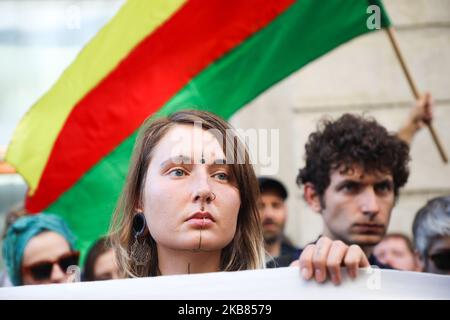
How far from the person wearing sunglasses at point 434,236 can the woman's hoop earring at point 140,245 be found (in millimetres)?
1358

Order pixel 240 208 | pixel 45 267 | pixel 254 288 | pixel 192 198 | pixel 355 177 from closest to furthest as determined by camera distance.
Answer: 1. pixel 254 288
2. pixel 192 198
3. pixel 240 208
4. pixel 355 177
5. pixel 45 267

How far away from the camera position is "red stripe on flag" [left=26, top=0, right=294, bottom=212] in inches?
165

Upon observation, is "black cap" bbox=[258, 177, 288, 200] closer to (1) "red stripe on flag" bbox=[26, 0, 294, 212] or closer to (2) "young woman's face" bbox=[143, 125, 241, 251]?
(1) "red stripe on flag" bbox=[26, 0, 294, 212]

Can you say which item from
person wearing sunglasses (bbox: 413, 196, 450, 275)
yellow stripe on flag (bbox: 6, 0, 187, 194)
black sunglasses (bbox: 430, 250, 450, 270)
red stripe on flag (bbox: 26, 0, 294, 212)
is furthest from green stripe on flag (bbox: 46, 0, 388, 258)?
black sunglasses (bbox: 430, 250, 450, 270)

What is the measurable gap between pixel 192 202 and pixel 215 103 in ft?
5.93

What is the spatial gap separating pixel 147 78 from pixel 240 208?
1832 mm

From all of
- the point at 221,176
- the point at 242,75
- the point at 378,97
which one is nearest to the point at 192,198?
the point at 221,176

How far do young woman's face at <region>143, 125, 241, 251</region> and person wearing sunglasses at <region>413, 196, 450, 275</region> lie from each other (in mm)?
1312

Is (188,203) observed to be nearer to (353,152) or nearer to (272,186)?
(353,152)

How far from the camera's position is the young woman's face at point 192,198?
2.35 metres

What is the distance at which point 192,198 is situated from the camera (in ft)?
7.73

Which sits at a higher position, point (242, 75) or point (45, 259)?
point (242, 75)

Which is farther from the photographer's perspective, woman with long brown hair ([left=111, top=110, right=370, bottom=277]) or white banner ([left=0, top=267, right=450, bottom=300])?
woman with long brown hair ([left=111, top=110, right=370, bottom=277])

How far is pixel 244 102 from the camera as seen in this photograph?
4090mm
